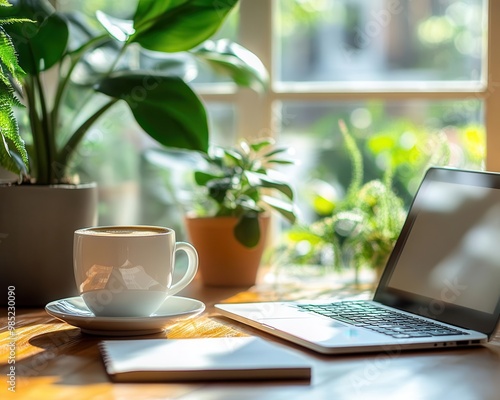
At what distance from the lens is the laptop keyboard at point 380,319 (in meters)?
1.07

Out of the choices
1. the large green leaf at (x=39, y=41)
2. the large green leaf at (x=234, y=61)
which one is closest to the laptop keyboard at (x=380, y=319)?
the large green leaf at (x=234, y=61)

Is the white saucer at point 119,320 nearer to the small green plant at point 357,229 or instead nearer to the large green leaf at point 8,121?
the large green leaf at point 8,121

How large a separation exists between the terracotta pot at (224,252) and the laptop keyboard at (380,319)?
0.32 meters

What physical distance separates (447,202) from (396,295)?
158 millimetres

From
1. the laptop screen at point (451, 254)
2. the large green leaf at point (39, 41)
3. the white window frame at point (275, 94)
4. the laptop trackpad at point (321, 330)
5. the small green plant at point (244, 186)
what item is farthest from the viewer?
the white window frame at point (275, 94)

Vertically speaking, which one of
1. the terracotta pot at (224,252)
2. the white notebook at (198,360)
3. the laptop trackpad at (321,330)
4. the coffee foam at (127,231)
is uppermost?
the coffee foam at (127,231)

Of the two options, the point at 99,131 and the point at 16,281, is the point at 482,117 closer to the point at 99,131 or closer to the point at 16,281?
the point at 99,131

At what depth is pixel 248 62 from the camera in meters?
1.54

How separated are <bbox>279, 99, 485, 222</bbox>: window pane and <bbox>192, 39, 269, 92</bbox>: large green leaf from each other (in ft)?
0.85

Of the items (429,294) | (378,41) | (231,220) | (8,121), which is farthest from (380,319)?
(378,41)

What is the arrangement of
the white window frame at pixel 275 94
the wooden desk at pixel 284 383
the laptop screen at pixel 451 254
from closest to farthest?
the wooden desk at pixel 284 383 < the laptop screen at pixel 451 254 < the white window frame at pixel 275 94

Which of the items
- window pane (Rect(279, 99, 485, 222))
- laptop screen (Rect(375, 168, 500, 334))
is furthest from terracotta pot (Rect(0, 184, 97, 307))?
window pane (Rect(279, 99, 485, 222))

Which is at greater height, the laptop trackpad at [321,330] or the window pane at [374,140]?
the window pane at [374,140]

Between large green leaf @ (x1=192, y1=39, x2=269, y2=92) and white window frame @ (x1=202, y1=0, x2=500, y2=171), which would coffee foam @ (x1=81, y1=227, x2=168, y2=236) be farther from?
white window frame @ (x1=202, y1=0, x2=500, y2=171)
